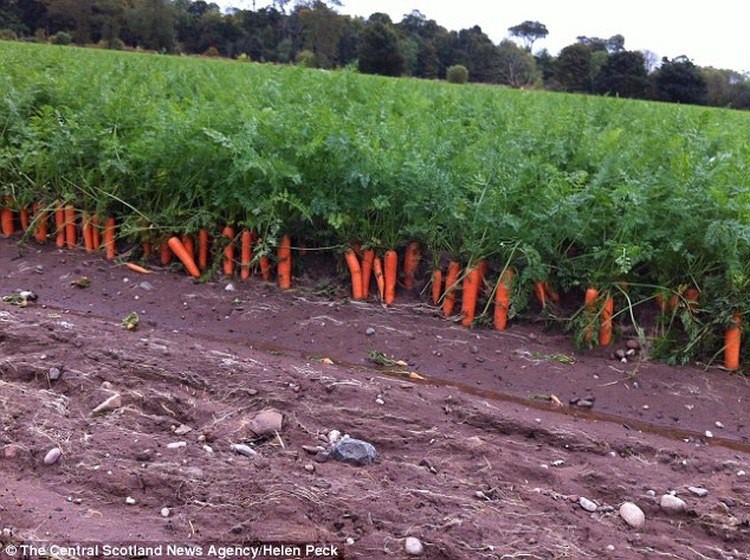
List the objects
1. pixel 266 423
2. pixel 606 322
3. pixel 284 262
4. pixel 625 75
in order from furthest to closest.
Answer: pixel 625 75 < pixel 284 262 < pixel 606 322 < pixel 266 423

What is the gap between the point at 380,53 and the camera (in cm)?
3872

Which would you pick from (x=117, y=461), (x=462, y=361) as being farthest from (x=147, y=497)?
(x=462, y=361)

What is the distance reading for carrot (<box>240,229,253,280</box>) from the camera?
505cm

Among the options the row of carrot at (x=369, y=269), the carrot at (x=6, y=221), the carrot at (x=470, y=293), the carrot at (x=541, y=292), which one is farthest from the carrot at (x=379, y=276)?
the carrot at (x=6, y=221)

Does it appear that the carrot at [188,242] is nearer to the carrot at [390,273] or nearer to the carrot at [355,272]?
the carrot at [355,272]

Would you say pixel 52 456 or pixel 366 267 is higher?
pixel 366 267

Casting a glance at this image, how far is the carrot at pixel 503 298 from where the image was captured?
448 centimetres

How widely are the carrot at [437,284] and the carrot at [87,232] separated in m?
2.60

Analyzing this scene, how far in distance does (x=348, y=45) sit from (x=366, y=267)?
4376 centimetres

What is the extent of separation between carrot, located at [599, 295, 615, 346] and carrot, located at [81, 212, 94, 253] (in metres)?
3.64

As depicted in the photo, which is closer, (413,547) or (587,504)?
(413,547)

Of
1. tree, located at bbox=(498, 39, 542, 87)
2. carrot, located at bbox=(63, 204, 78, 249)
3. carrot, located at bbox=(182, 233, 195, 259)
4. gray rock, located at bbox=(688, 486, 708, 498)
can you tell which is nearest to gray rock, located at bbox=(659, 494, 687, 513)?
gray rock, located at bbox=(688, 486, 708, 498)

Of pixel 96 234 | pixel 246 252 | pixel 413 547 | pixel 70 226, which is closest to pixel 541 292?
pixel 246 252

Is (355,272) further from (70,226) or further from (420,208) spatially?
(70,226)
